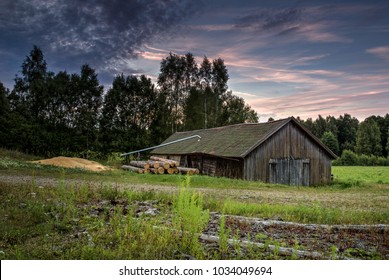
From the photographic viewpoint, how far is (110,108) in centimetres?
4041

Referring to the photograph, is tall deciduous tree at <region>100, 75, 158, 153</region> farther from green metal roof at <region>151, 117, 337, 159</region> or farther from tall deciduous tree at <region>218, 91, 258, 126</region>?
tall deciduous tree at <region>218, 91, 258, 126</region>

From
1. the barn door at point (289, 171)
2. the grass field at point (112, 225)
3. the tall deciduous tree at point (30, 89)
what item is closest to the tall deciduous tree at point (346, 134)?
the barn door at point (289, 171)

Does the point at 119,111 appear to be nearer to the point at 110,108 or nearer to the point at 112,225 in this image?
the point at 110,108

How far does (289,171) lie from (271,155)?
2156mm

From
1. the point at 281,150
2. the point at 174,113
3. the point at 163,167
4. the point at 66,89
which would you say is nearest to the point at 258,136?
the point at 281,150

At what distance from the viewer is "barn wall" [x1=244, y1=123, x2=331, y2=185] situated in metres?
25.3

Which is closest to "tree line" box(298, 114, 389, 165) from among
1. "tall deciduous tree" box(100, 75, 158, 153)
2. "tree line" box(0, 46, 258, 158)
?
"tree line" box(0, 46, 258, 158)

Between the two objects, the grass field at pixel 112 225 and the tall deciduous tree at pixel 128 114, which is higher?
the tall deciduous tree at pixel 128 114

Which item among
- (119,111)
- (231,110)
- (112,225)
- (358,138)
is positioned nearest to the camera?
(112,225)

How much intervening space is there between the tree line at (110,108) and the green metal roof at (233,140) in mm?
6929

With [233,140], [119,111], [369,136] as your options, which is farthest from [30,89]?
[369,136]

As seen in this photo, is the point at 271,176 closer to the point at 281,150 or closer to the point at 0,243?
the point at 281,150

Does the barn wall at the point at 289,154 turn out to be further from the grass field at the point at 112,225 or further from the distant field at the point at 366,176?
the grass field at the point at 112,225

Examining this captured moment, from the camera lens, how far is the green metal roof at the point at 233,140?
83.6ft
